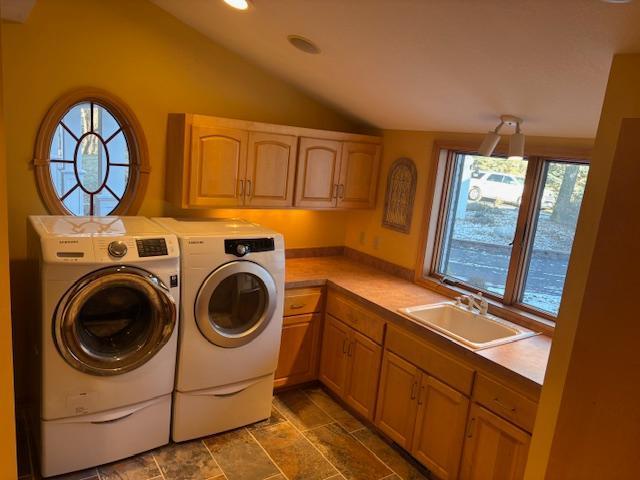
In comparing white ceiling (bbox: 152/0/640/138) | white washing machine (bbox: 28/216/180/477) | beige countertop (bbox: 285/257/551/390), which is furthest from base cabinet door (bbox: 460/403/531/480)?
white washing machine (bbox: 28/216/180/477)

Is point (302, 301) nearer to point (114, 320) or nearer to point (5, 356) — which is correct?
point (114, 320)

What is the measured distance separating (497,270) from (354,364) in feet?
3.55

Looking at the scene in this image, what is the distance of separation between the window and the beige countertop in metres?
0.28

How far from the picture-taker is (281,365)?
335cm

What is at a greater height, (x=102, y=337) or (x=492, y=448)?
(x=102, y=337)

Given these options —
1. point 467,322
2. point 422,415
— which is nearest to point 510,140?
point 467,322

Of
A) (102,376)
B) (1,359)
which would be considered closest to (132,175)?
(102,376)

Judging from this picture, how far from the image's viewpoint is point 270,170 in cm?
326

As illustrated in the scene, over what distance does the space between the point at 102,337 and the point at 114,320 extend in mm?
102

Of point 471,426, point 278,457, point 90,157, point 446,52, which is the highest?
point 446,52

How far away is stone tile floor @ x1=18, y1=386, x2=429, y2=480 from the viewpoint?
8.50 ft

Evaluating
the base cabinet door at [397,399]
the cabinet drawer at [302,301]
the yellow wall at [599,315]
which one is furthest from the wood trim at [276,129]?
the yellow wall at [599,315]

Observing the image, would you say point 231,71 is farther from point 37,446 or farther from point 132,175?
point 37,446

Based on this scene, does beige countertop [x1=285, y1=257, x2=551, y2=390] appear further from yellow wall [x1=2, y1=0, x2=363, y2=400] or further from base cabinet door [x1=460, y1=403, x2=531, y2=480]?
yellow wall [x1=2, y1=0, x2=363, y2=400]
